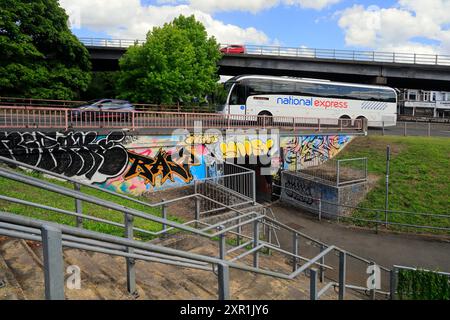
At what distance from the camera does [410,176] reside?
1684 cm

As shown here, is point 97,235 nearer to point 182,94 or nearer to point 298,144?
point 298,144

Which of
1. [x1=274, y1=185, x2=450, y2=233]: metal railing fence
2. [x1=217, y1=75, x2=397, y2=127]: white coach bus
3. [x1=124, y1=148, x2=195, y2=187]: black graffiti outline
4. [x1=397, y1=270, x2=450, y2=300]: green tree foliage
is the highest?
[x1=217, y1=75, x2=397, y2=127]: white coach bus

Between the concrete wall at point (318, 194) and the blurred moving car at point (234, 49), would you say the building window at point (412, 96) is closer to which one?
the blurred moving car at point (234, 49)

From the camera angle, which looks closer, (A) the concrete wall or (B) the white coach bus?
(A) the concrete wall

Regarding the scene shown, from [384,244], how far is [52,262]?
40.5ft

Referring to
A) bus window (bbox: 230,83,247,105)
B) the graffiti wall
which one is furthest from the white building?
the graffiti wall

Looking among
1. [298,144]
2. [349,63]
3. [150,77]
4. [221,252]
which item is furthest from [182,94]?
[221,252]

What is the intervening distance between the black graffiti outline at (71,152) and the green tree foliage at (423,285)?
9615 mm

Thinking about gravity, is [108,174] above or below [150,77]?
below

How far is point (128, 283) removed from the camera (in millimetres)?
4508

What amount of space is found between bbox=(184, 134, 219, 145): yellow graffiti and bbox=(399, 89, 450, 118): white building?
72532mm

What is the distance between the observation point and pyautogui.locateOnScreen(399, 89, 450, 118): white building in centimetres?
7612

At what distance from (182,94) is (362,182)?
61.6 feet

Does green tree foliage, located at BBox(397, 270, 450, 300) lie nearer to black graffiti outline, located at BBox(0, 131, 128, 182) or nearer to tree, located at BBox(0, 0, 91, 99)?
black graffiti outline, located at BBox(0, 131, 128, 182)
